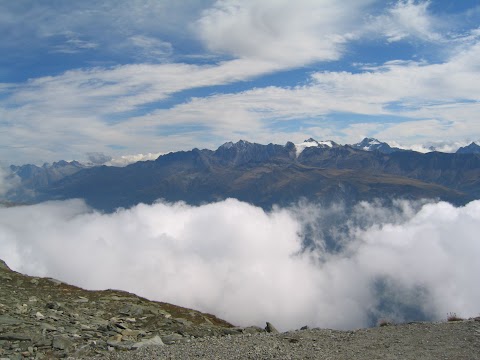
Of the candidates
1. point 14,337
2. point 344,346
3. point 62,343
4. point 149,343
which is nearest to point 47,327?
point 14,337

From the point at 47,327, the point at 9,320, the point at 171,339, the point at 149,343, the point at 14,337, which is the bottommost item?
the point at 171,339

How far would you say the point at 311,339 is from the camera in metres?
26.0

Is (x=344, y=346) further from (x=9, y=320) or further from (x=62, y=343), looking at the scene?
(x=9, y=320)

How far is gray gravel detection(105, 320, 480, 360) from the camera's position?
71.2 ft

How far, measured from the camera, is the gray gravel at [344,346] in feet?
71.2

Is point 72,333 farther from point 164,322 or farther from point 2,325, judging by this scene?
point 164,322

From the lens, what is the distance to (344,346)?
24.1m

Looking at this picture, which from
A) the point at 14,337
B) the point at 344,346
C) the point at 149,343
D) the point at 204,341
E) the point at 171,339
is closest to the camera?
the point at 344,346

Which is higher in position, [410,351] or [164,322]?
[410,351]

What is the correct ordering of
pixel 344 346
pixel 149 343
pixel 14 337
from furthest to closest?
pixel 149 343
pixel 14 337
pixel 344 346

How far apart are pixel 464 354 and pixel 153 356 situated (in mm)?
17215

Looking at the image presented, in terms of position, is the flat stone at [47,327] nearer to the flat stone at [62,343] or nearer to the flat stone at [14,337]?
the flat stone at [14,337]

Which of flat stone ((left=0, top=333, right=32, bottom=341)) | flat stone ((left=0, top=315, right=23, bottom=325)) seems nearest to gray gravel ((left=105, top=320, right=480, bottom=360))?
flat stone ((left=0, top=333, right=32, bottom=341))

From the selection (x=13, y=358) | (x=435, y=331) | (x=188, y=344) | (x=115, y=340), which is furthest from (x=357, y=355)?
(x=13, y=358)
